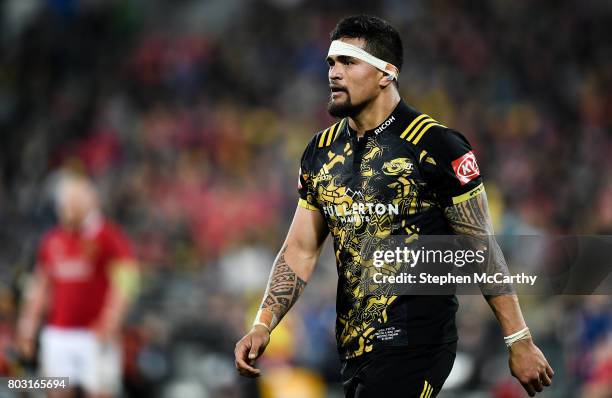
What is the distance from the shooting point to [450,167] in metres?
4.50

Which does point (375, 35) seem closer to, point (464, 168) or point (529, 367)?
point (464, 168)

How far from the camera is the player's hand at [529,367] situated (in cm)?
431

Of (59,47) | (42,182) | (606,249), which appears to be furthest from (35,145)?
(606,249)

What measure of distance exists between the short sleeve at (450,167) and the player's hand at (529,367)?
702mm

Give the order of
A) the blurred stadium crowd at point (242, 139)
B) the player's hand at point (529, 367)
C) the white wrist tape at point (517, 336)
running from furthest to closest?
the blurred stadium crowd at point (242, 139) → the white wrist tape at point (517, 336) → the player's hand at point (529, 367)

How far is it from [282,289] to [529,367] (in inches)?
49.5

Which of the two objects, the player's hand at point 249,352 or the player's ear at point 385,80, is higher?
the player's ear at point 385,80

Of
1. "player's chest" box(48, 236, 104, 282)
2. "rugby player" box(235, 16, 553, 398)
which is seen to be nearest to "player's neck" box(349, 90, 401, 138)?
"rugby player" box(235, 16, 553, 398)

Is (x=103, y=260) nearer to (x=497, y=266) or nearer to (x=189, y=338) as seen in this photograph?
(x=189, y=338)

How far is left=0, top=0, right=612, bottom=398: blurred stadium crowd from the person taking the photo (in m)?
10.4

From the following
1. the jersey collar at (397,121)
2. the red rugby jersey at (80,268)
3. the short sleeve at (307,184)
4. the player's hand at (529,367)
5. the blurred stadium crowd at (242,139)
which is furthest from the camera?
the blurred stadium crowd at (242,139)

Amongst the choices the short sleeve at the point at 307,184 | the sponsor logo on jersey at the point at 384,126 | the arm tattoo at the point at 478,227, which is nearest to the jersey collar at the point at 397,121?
the sponsor logo on jersey at the point at 384,126
